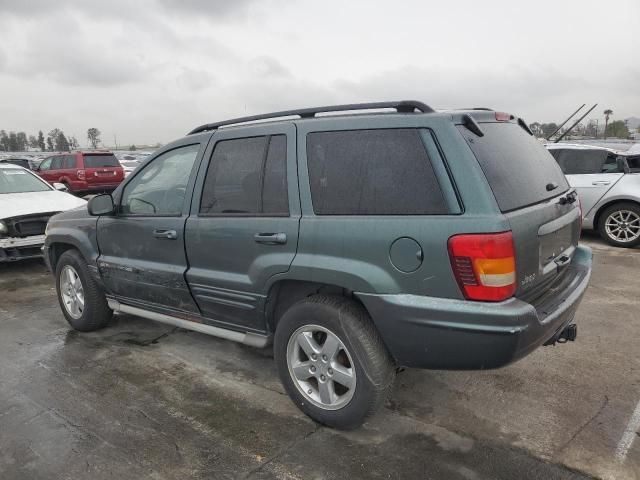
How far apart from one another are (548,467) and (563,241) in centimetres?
130

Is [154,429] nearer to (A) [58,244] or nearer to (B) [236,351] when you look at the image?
(B) [236,351]

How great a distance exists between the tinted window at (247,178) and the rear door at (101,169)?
13.5 metres

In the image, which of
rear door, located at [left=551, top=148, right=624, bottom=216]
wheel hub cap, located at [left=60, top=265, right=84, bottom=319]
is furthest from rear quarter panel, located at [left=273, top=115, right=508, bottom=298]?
rear door, located at [left=551, top=148, right=624, bottom=216]

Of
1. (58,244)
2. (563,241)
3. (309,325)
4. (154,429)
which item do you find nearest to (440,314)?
(309,325)

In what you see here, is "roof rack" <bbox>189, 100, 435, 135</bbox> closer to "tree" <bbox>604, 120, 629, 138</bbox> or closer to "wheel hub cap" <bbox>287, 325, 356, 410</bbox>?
"wheel hub cap" <bbox>287, 325, 356, 410</bbox>

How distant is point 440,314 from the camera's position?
7.79 feet

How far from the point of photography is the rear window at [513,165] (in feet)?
8.14

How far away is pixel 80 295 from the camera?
4438 mm

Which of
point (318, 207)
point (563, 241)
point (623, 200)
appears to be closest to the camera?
point (318, 207)

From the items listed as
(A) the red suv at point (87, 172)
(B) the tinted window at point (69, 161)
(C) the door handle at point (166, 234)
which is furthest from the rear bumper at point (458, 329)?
(B) the tinted window at point (69, 161)

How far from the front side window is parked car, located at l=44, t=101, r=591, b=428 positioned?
0.02 metres

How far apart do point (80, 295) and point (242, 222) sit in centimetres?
224

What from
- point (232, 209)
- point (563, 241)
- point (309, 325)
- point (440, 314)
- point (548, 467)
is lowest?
point (548, 467)

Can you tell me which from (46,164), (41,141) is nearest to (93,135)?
(41,141)
